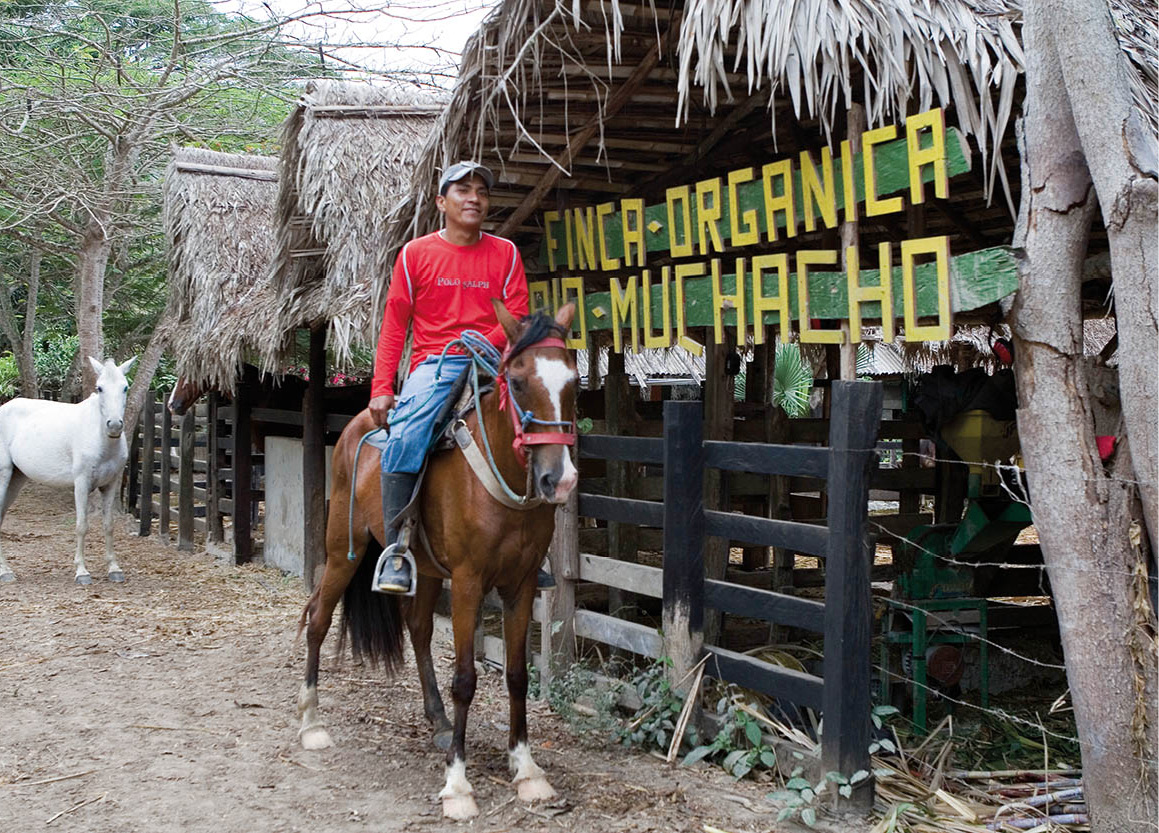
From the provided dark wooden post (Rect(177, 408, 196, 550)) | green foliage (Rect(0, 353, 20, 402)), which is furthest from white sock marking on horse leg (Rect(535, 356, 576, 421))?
green foliage (Rect(0, 353, 20, 402))

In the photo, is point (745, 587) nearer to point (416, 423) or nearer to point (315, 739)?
point (416, 423)

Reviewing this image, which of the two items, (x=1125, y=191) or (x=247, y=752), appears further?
(x=247, y=752)

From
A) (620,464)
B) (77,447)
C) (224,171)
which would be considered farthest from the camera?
(224,171)

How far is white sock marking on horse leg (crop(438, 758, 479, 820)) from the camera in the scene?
426 cm

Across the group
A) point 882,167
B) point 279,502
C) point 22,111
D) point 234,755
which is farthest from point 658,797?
point 22,111

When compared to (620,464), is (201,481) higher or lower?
lower

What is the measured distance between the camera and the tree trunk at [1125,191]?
11.1ft

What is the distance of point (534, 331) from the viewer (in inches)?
163

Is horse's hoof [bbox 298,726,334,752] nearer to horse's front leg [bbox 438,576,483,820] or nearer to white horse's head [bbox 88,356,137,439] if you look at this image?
horse's front leg [bbox 438,576,483,820]

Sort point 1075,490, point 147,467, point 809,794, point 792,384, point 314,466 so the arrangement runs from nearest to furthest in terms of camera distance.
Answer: point 1075,490, point 809,794, point 314,466, point 147,467, point 792,384

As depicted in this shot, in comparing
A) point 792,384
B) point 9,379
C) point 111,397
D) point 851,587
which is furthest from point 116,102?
point 851,587

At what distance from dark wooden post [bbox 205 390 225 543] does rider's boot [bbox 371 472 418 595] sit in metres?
8.18

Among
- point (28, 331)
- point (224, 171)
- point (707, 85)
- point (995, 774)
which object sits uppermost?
point (224, 171)

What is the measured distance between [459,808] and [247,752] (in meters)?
1.44
